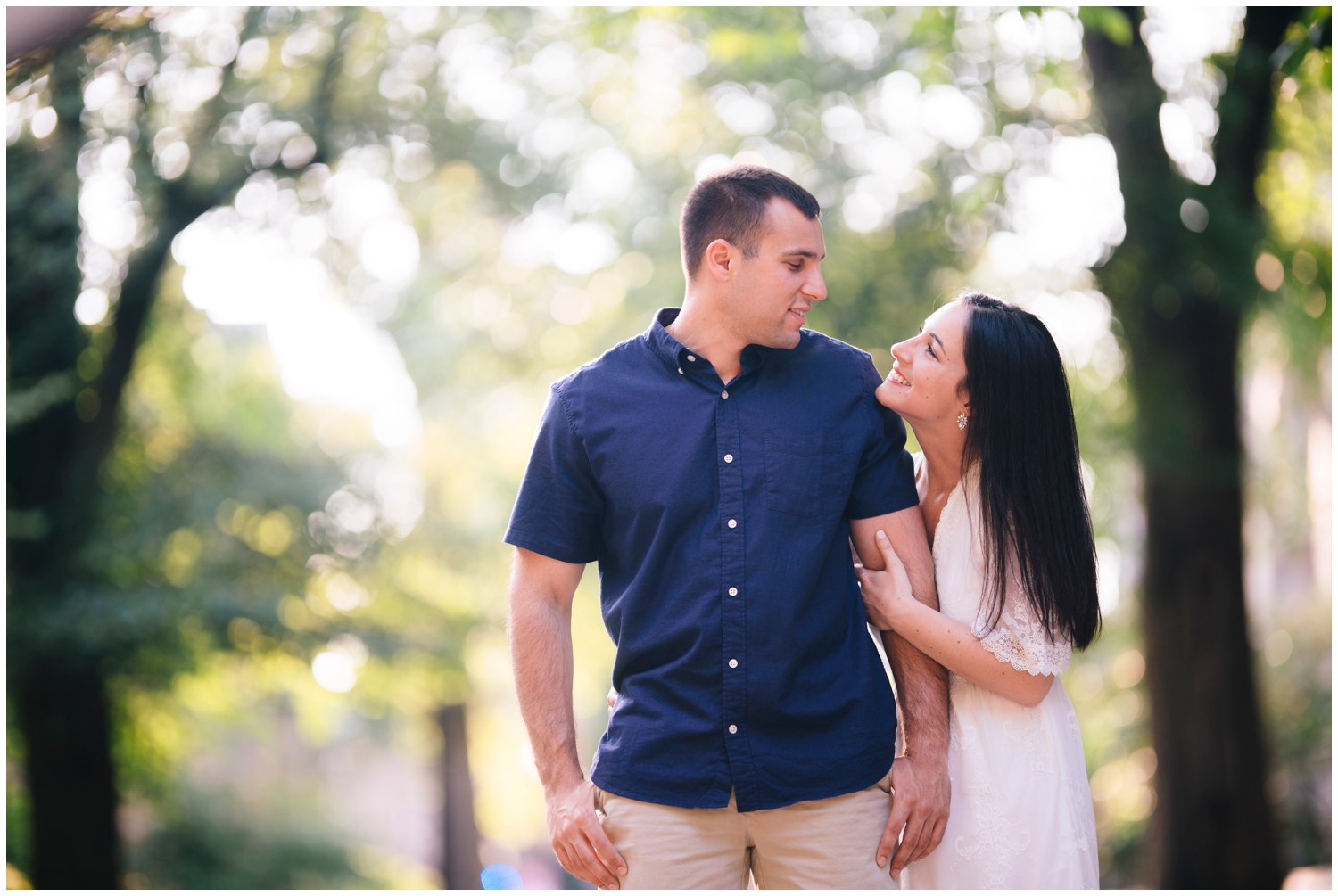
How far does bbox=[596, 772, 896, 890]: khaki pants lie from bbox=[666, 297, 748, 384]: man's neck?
3.47 feet

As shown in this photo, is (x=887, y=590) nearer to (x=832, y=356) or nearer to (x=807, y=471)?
(x=807, y=471)

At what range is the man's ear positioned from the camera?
2643 millimetres

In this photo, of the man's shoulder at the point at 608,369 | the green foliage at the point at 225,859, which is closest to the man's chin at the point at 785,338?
the man's shoulder at the point at 608,369

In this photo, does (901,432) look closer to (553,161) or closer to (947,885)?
(947,885)

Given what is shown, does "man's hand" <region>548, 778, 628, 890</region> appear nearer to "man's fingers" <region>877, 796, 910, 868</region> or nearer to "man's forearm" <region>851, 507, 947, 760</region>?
"man's fingers" <region>877, 796, 910, 868</region>

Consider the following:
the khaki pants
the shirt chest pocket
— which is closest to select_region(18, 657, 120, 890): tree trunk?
the khaki pants

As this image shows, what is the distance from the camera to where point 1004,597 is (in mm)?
2547

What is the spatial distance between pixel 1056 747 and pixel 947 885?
0.44 m

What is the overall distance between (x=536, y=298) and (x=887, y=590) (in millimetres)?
7233

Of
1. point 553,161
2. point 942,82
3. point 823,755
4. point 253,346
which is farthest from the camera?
point 253,346

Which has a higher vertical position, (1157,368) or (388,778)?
(1157,368)

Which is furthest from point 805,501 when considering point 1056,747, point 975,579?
point 1056,747

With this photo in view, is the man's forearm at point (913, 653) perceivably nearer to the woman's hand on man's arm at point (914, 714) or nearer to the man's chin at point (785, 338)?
the woman's hand on man's arm at point (914, 714)

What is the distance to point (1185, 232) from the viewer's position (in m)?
6.06
